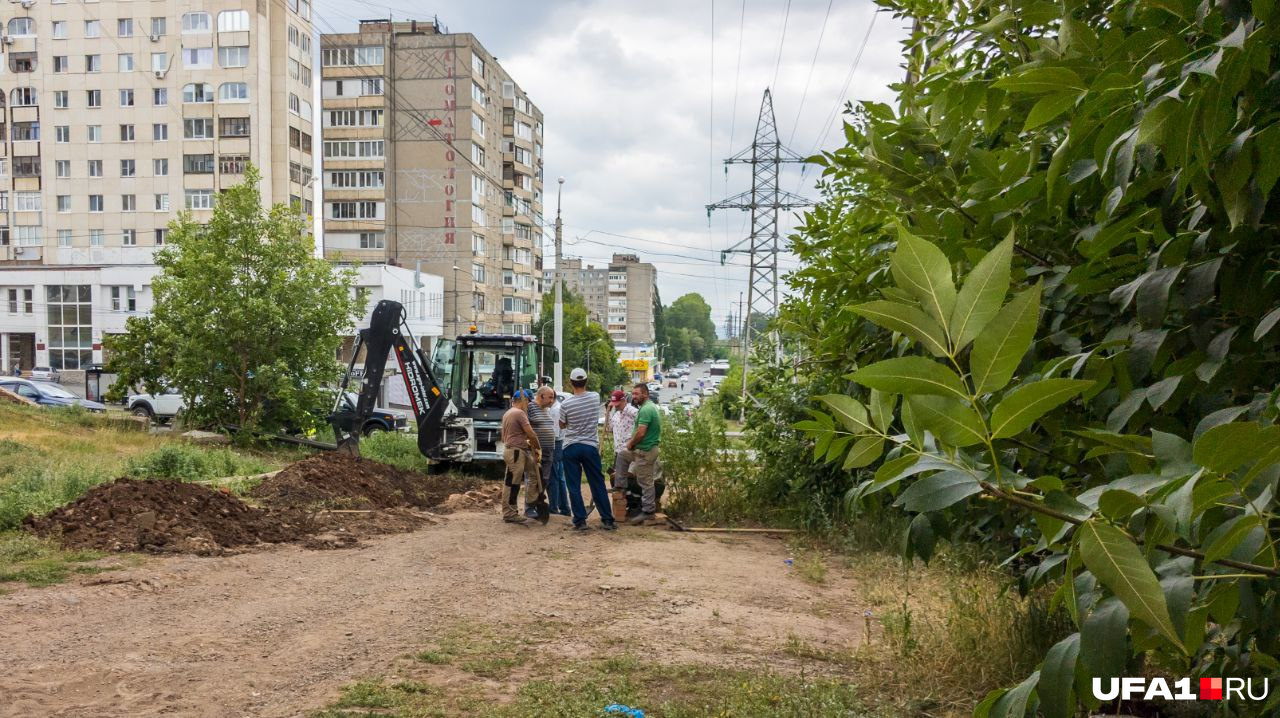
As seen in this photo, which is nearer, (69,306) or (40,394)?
Result: (40,394)

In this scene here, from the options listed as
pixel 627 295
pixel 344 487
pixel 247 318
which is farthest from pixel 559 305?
pixel 627 295

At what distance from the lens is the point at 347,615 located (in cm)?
799

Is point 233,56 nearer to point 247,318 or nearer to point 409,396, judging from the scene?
point 247,318

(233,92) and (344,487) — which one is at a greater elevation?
(233,92)

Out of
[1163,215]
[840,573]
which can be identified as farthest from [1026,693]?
[840,573]

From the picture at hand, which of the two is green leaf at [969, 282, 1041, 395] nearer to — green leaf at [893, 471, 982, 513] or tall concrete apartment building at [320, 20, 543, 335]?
green leaf at [893, 471, 982, 513]

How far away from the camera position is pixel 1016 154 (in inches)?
102

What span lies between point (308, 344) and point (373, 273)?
103ft

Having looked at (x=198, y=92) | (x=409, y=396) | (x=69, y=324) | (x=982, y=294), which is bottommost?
(x=409, y=396)

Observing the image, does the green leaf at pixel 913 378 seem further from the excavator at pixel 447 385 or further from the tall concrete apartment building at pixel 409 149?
the tall concrete apartment building at pixel 409 149

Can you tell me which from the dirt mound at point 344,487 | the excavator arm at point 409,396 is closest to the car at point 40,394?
the excavator arm at point 409,396

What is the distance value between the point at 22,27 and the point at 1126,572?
74.8 m

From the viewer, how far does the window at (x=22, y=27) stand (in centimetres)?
6109

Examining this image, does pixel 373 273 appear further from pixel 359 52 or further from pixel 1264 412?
pixel 1264 412
